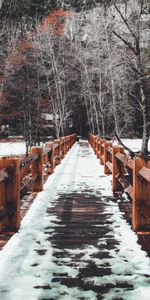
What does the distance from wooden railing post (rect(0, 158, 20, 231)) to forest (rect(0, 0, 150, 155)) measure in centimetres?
1152

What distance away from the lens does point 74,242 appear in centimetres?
532

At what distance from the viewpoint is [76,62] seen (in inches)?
1430

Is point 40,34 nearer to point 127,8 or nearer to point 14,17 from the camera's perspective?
point 14,17

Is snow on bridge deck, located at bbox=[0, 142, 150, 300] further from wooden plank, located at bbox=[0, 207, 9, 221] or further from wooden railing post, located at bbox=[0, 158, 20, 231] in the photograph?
wooden plank, located at bbox=[0, 207, 9, 221]

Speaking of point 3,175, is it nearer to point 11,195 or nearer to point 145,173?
point 11,195

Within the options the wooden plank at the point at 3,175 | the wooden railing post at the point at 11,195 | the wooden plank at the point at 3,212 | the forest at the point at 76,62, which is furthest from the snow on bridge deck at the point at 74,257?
the forest at the point at 76,62

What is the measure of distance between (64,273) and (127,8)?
16.3 metres

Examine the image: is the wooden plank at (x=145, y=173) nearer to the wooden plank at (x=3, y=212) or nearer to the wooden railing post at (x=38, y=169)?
the wooden plank at (x=3, y=212)

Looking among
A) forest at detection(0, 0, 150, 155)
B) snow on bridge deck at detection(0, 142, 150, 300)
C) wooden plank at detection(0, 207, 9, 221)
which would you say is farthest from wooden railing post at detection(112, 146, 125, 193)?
forest at detection(0, 0, 150, 155)

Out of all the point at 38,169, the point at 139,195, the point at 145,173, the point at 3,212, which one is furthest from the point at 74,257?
the point at 38,169

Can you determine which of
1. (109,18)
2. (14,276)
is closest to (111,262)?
(14,276)

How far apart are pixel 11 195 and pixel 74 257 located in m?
1.57

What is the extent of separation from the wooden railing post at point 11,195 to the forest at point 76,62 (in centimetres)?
1152

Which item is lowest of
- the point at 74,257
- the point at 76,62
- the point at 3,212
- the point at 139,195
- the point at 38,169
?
the point at 74,257
